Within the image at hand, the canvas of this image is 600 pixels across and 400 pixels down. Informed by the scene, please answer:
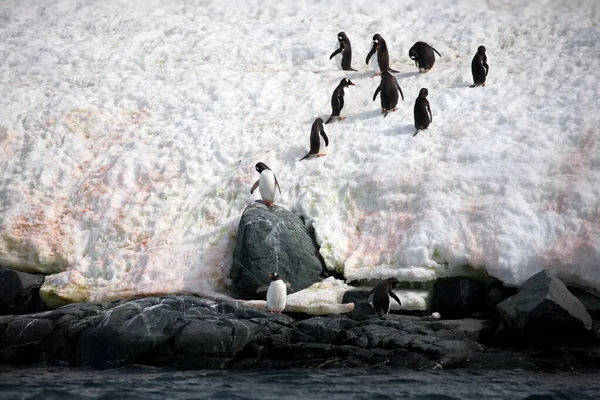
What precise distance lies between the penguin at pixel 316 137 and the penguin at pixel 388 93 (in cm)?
127

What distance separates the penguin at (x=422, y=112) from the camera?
13.9 meters

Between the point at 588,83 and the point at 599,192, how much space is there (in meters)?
2.90

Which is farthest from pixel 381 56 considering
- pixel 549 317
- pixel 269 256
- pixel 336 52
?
pixel 549 317

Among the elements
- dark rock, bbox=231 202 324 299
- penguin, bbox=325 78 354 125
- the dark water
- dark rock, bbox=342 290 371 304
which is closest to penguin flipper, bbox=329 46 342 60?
penguin, bbox=325 78 354 125

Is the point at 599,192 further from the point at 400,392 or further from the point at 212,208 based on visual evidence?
the point at 212,208

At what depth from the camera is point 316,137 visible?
1396 cm

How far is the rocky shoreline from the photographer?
31.8 ft

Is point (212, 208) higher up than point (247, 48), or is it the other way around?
point (247, 48)

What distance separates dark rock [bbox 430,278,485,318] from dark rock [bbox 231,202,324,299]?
5.96ft

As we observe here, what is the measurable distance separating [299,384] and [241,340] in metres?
1.39

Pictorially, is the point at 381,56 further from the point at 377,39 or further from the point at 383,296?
the point at 383,296

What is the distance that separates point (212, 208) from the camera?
13.6 m

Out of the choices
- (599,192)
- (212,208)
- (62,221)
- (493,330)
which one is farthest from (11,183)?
(599,192)

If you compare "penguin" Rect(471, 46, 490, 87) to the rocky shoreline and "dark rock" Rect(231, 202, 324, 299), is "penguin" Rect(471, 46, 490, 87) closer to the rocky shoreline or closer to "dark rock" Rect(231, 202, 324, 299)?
"dark rock" Rect(231, 202, 324, 299)
